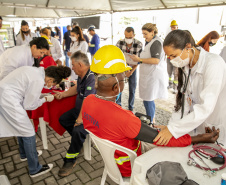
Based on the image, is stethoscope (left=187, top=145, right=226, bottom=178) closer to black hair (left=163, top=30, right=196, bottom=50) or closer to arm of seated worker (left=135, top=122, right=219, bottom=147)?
arm of seated worker (left=135, top=122, right=219, bottom=147)

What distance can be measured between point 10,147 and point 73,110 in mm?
1341

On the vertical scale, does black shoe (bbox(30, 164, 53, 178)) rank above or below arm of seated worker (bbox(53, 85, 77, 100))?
below

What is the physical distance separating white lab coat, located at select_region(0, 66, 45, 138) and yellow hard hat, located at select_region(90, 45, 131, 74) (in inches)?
36.7

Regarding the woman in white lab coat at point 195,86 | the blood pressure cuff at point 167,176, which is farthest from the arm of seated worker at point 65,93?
the blood pressure cuff at point 167,176

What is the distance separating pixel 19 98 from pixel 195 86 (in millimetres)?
1911

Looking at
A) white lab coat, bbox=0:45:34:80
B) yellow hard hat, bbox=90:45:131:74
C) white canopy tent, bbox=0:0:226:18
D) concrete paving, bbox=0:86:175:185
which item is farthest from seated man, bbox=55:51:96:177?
white canopy tent, bbox=0:0:226:18

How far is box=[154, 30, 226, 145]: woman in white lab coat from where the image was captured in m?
1.39

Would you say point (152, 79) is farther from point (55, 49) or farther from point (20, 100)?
point (55, 49)

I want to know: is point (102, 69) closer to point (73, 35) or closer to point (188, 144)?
point (188, 144)

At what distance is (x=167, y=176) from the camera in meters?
0.97

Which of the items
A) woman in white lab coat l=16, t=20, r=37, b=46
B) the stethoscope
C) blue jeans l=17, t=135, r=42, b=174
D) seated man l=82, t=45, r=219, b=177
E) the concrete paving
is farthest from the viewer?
woman in white lab coat l=16, t=20, r=37, b=46

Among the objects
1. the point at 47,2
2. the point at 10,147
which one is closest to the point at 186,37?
the point at 10,147

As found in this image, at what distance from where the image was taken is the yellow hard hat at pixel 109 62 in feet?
4.70

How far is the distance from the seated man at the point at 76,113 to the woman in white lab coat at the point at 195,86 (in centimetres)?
126
